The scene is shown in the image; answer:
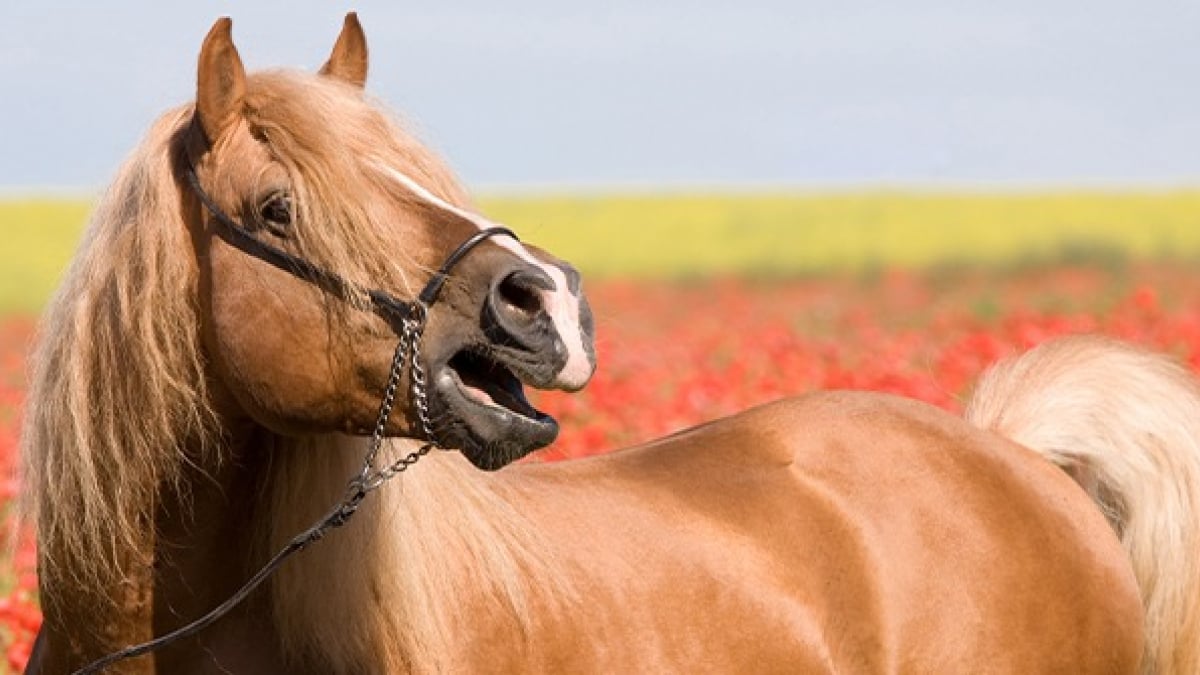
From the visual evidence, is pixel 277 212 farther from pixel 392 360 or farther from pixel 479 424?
pixel 479 424

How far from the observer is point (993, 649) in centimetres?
532

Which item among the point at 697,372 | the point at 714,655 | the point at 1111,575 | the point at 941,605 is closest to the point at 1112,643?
the point at 1111,575

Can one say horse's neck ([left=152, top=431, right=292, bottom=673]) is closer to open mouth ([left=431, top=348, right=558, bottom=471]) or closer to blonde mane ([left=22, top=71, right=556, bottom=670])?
blonde mane ([left=22, top=71, right=556, bottom=670])

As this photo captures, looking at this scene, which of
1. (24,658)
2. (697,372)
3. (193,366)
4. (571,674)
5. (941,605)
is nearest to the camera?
(193,366)

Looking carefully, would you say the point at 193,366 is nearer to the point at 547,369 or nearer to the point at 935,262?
the point at 547,369

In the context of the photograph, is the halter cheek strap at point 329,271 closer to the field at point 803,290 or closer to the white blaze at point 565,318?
the white blaze at point 565,318

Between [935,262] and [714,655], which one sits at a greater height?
[714,655]

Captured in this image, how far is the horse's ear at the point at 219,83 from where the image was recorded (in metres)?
3.95

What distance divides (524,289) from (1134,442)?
2775 mm

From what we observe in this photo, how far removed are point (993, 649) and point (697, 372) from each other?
5.84m

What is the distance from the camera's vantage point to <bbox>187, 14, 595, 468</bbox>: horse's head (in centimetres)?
378

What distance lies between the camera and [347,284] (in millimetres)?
3848

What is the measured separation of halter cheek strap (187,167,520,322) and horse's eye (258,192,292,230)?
1.4 inches

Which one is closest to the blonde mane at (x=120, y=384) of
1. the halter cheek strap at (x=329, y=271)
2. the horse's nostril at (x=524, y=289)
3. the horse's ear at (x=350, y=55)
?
the halter cheek strap at (x=329, y=271)
